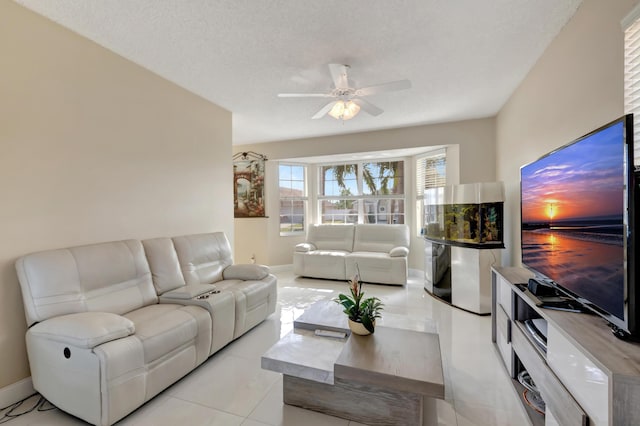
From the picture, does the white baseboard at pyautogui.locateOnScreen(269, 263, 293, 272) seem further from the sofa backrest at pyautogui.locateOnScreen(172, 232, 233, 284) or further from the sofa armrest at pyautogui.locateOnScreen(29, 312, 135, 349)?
the sofa armrest at pyautogui.locateOnScreen(29, 312, 135, 349)

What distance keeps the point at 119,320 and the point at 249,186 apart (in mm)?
4165

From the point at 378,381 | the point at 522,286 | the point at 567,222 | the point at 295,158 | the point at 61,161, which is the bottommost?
the point at 378,381

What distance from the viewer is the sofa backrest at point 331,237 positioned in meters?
5.40

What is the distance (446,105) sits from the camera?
3.62 metres

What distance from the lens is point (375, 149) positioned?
485 centimetres

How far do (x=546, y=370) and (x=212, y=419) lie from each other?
1914 millimetres

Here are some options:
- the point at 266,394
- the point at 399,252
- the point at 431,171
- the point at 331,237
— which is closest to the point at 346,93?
the point at 266,394

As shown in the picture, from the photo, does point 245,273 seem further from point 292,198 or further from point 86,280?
point 292,198

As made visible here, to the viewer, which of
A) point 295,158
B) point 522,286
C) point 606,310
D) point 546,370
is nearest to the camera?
point 606,310

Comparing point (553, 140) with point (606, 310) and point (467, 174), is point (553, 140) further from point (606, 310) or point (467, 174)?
point (467, 174)

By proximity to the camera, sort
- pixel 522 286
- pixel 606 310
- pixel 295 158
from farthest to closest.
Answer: pixel 295 158, pixel 522 286, pixel 606 310

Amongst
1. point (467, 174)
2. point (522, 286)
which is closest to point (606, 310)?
point (522, 286)

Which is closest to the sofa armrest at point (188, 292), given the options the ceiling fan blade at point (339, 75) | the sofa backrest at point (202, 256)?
the sofa backrest at point (202, 256)

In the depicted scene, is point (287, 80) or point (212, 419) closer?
point (212, 419)
